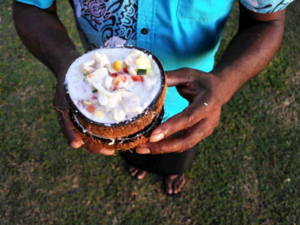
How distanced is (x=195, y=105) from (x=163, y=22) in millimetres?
499

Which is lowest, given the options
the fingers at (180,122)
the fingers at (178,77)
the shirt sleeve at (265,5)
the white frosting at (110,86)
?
the fingers at (180,122)

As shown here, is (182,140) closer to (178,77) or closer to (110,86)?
(178,77)

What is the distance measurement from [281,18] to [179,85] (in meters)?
0.74

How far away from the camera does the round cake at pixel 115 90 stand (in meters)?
1.07

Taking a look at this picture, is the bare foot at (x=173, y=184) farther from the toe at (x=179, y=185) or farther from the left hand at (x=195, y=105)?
the left hand at (x=195, y=105)

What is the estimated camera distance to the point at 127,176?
2820 millimetres

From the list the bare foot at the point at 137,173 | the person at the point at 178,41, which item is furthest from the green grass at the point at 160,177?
the person at the point at 178,41

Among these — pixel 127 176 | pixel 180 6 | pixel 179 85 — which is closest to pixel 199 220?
pixel 127 176

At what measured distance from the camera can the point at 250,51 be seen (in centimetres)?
150

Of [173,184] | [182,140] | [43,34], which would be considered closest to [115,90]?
[182,140]

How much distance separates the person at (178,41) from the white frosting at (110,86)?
153 mm

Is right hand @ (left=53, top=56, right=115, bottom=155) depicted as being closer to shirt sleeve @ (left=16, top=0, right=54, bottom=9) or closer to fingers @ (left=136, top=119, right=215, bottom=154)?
fingers @ (left=136, top=119, right=215, bottom=154)

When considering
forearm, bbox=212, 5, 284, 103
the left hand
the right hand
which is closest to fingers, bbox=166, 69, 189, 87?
the left hand

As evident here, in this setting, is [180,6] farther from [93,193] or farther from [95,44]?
[93,193]
